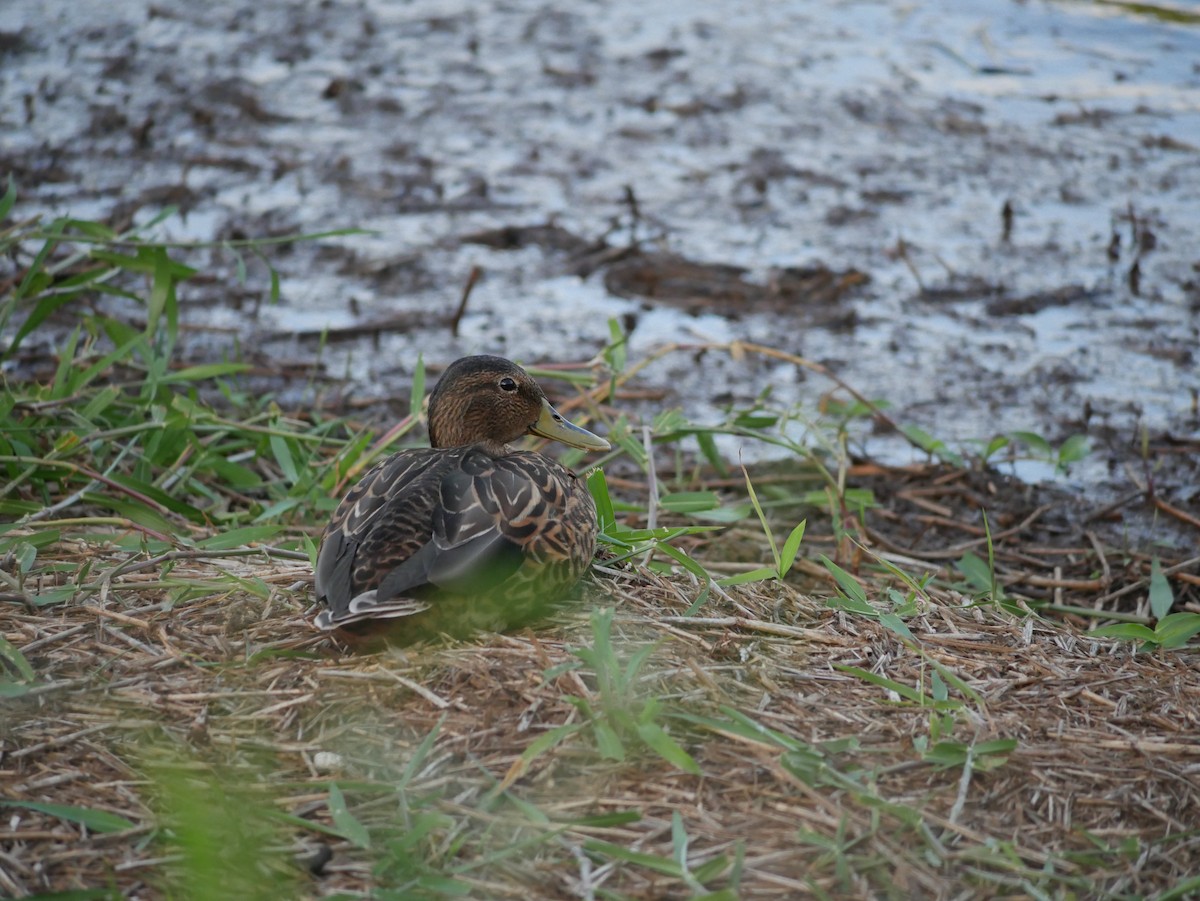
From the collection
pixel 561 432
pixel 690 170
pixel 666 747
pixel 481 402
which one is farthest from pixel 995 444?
pixel 690 170

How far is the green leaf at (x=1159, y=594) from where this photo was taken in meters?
4.20

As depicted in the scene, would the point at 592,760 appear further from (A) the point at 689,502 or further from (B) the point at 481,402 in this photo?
(A) the point at 689,502

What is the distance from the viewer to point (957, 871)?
2.68 meters

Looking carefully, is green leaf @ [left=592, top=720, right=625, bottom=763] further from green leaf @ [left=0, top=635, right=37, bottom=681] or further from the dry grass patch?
green leaf @ [left=0, top=635, right=37, bottom=681]

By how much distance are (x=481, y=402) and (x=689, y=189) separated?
14.0 feet

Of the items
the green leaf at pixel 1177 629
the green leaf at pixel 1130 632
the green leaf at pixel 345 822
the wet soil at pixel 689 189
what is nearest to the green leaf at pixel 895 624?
the green leaf at pixel 1130 632

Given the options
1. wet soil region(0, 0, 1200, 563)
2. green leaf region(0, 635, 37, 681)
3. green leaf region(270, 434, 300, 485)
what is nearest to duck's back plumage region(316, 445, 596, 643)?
green leaf region(0, 635, 37, 681)

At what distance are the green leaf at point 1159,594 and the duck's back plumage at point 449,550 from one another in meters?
1.90

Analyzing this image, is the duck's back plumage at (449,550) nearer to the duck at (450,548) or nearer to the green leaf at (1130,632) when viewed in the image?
the duck at (450,548)

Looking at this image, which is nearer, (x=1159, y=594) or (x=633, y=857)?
(x=633, y=857)

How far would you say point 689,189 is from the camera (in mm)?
8117

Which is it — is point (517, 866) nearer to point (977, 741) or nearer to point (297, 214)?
point (977, 741)

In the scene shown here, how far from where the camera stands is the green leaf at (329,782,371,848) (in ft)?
8.70

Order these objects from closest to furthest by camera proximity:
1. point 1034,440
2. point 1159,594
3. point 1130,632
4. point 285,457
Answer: point 1130,632 → point 1159,594 → point 285,457 → point 1034,440
